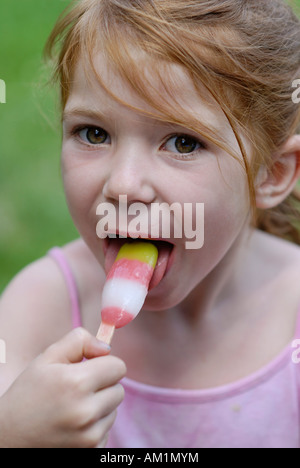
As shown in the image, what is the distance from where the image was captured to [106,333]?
1.27m

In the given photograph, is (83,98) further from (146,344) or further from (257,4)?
(146,344)

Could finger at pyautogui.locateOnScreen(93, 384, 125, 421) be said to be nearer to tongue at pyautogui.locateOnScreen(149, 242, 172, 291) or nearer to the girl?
the girl

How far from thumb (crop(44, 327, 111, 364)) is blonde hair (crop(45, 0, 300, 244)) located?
44cm

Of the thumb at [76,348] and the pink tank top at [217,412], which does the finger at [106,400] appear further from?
the pink tank top at [217,412]

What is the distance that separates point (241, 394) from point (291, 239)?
1.88 ft

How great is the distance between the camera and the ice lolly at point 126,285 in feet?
4.25

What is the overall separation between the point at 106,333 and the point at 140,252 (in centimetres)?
20

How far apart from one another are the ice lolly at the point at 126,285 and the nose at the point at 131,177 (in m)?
0.11

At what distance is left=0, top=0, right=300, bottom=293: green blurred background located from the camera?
9.35 ft

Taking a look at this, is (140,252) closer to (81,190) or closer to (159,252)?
(159,252)
